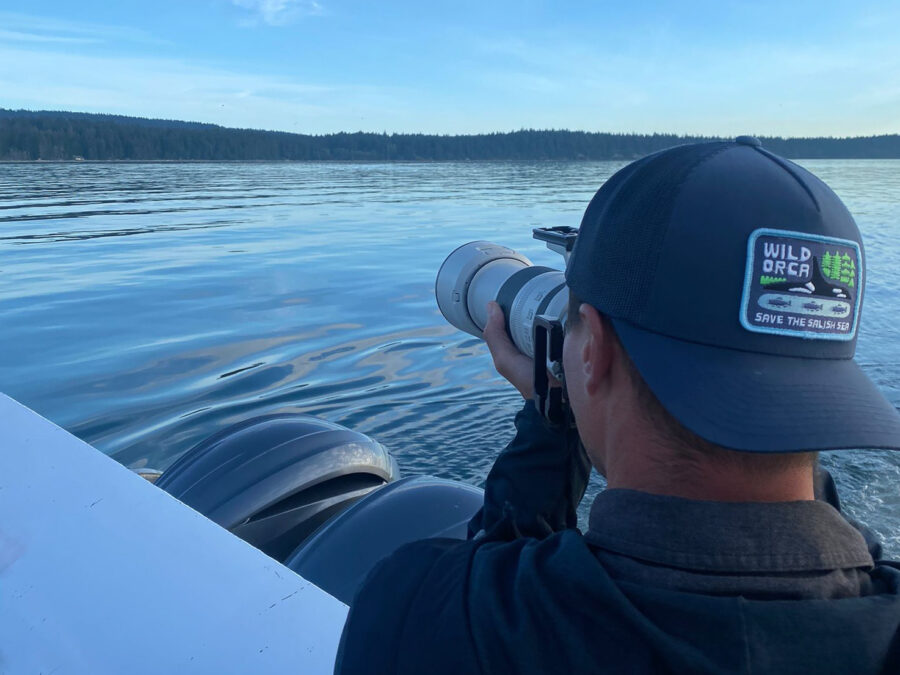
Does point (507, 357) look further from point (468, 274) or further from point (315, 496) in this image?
point (315, 496)

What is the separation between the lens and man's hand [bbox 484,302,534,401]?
5.49 ft

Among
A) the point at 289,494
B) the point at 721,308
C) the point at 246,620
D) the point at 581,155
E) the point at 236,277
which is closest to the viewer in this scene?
the point at 721,308

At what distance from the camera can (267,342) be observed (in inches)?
297

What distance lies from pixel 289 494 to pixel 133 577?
1.23 meters

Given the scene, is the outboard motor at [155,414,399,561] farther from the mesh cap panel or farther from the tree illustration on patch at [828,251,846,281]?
the tree illustration on patch at [828,251,846,281]

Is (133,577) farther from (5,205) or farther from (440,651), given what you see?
(5,205)

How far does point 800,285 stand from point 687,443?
0.78 ft

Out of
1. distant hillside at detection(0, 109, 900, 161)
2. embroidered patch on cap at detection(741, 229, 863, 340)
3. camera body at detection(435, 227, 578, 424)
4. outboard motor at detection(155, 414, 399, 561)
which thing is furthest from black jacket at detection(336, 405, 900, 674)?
distant hillside at detection(0, 109, 900, 161)

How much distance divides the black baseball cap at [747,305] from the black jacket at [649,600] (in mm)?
113

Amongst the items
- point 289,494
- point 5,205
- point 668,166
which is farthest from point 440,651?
point 5,205

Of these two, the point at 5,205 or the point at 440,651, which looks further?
the point at 5,205

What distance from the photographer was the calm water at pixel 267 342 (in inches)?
202

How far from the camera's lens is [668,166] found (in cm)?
102

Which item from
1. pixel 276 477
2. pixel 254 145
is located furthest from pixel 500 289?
pixel 254 145
